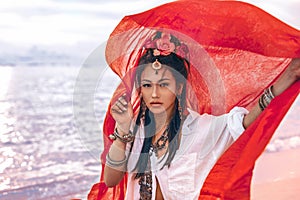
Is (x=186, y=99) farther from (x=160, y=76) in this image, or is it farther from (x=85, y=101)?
(x=85, y=101)

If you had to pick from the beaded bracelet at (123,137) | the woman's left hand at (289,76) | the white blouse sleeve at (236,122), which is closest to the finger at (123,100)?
the beaded bracelet at (123,137)

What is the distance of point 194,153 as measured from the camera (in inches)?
72.4

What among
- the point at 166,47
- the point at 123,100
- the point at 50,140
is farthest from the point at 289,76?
the point at 50,140

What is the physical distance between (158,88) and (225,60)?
0.23 metres

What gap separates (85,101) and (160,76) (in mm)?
250

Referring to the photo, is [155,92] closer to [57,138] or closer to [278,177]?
[278,177]

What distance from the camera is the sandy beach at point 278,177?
336 cm

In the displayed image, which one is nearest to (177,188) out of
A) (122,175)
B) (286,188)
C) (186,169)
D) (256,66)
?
(186,169)

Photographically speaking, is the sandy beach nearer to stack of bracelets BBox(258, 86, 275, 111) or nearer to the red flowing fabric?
the red flowing fabric

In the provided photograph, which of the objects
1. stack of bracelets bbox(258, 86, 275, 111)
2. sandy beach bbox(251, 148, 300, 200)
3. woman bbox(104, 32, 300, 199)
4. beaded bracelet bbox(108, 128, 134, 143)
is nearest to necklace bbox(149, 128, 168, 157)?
woman bbox(104, 32, 300, 199)

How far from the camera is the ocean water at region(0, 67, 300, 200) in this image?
1863 mm

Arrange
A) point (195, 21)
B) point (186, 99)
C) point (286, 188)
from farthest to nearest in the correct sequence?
point (286, 188)
point (186, 99)
point (195, 21)

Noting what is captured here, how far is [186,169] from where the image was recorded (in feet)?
6.06

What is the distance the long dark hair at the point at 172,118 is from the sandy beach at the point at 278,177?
122 centimetres
